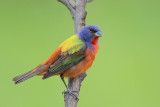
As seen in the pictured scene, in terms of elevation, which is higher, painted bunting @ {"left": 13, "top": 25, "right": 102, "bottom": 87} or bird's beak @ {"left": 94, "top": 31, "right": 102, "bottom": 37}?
bird's beak @ {"left": 94, "top": 31, "right": 102, "bottom": 37}

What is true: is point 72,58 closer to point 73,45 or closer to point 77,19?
point 73,45

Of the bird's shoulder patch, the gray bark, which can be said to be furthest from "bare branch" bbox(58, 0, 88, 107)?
the bird's shoulder patch

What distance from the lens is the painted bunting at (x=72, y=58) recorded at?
3809 millimetres

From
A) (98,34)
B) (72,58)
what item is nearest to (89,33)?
(98,34)

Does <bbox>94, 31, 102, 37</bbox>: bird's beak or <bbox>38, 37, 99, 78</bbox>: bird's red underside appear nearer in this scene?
<bbox>38, 37, 99, 78</bbox>: bird's red underside

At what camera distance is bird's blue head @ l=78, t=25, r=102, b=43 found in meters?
3.94

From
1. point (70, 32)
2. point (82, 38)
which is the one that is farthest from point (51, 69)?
point (70, 32)

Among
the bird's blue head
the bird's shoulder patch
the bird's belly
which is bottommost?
the bird's belly

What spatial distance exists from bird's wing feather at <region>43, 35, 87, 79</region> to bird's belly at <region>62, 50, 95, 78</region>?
0.11ft

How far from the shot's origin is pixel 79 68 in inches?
153

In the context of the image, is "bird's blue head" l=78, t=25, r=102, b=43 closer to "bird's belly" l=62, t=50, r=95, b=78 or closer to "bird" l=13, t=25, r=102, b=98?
"bird" l=13, t=25, r=102, b=98

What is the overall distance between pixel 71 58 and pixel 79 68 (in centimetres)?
12

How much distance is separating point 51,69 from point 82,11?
0.64m

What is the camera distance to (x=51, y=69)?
3779 mm
